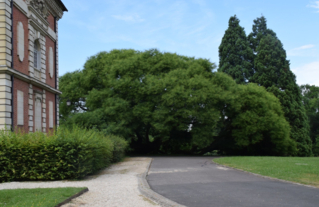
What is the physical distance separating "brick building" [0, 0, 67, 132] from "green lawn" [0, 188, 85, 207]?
8.62 meters

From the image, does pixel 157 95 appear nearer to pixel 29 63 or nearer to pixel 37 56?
pixel 37 56

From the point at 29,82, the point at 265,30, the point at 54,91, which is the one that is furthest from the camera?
the point at 265,30

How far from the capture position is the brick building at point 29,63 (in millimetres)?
16375

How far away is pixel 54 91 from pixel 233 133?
64.4ft

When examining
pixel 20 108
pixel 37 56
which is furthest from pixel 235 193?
pixel 37 56

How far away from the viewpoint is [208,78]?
101 feet

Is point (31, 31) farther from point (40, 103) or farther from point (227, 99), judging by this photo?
point (227, 99)

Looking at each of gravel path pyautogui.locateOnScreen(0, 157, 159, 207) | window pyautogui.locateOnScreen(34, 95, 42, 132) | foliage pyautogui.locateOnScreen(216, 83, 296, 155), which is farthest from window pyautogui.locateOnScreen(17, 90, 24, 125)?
foliage pyautogui.locateOnScreen(216, 83, 296, 155)

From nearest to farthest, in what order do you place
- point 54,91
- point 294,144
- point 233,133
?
point 54,91, point 233,133, point 294,144

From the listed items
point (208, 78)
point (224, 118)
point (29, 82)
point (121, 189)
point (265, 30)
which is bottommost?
point (121, 189)

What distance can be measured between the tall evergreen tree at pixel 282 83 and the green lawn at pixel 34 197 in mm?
37368

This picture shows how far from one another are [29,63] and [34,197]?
13596 millimetres

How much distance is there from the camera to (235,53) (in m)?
46.7

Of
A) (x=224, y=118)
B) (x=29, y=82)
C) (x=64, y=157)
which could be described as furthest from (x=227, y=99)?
(x=64, y=157)
